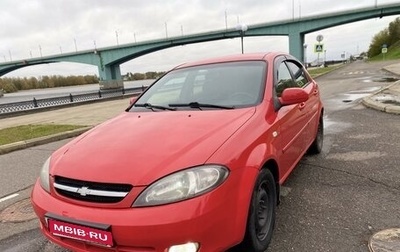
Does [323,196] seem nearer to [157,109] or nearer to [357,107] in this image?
[157,109]

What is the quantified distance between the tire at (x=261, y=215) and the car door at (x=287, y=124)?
1.35ft

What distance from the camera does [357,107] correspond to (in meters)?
10.1

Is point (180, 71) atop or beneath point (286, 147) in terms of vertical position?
atop

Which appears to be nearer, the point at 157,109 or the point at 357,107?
the point at 157,109

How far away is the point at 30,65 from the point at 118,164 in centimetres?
7988

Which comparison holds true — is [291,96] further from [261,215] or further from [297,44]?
[297,44]

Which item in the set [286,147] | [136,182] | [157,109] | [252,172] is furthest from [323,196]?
[136,182]

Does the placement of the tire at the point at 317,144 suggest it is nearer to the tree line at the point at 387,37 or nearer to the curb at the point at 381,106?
the curb at the point at 381,106

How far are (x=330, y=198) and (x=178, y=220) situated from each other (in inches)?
93.2

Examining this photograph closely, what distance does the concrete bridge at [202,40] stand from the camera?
48.2 metres

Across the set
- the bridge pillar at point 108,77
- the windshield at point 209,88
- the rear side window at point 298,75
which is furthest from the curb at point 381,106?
the bridge pillar at point 108,77

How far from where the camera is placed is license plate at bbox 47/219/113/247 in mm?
2141

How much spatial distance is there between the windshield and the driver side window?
217 mm

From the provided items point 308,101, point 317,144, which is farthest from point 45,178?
point 317,144
